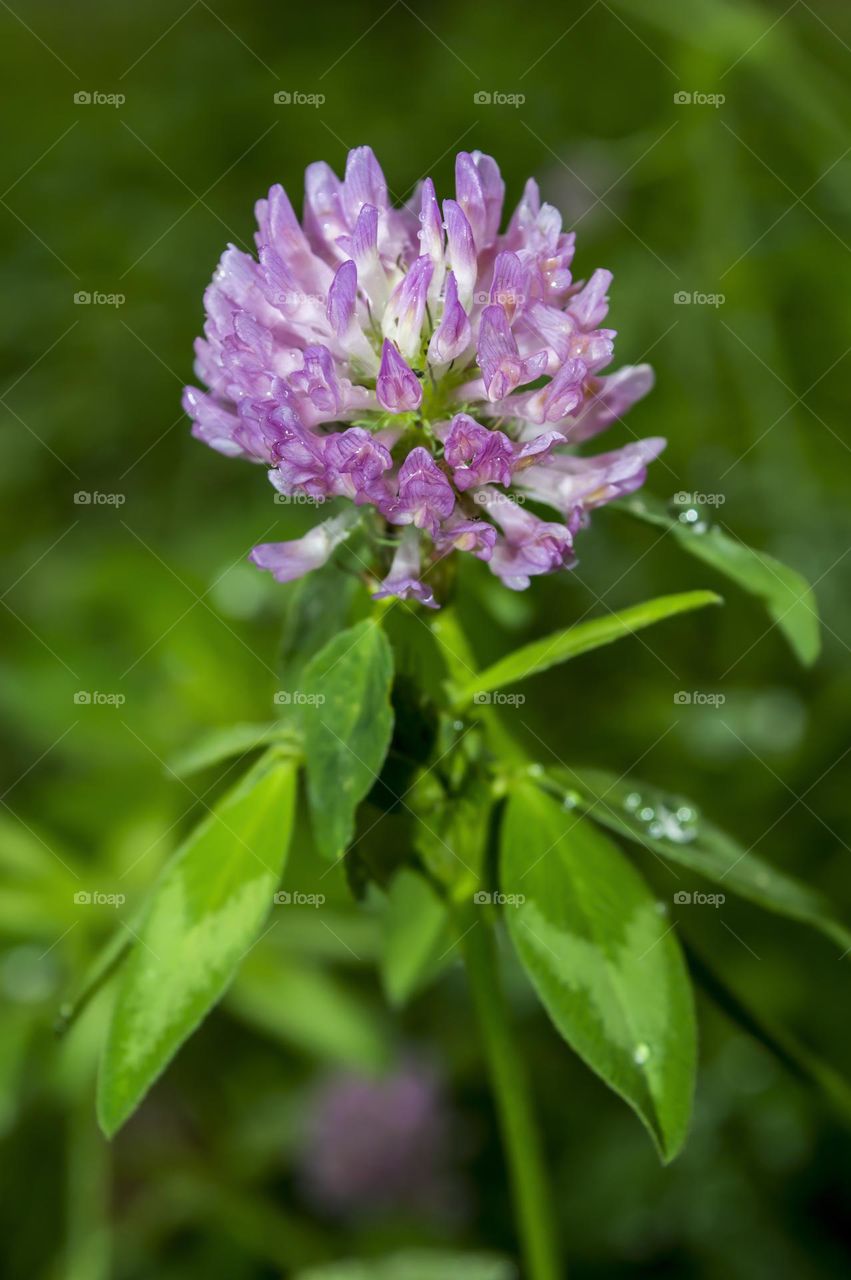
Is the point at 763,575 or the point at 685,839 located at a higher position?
the point at 763,575

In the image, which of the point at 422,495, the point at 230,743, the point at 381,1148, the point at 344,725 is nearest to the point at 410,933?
the point at 230,743

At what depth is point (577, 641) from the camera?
1356mm

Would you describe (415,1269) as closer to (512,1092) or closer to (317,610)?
(512,1092)

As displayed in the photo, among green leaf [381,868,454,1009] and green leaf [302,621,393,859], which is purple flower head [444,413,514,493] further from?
green leaf [381,868,454,1009]

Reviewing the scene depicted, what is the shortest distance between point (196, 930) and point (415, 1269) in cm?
93

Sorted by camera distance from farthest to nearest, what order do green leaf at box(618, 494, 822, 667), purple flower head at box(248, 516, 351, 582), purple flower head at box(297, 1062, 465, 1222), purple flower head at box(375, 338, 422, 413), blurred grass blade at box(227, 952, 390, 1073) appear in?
1. purple flower head at box(297, 1062, 465, 1222)
2. blurred grass blade at box(227, 952, 390, 1073)
3. green leaf at box(618, 494, 822, 667)
4. purple flower head at box(248, 516, 351, 582)
5. purple flower head at box(375, 338, 422, 413)

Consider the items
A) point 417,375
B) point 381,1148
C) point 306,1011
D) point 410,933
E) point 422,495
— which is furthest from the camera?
point 381,1148

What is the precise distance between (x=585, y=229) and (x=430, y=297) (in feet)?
7.69

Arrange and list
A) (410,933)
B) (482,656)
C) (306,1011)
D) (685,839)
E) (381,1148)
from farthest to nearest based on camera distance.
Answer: (381,1148), (306,1011), (482,656), (410,933), (685,839)

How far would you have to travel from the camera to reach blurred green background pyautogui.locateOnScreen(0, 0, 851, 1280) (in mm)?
2340

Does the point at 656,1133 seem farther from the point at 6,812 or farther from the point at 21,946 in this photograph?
the point at 6,812

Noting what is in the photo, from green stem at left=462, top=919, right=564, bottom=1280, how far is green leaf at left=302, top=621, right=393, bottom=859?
10.9 inches

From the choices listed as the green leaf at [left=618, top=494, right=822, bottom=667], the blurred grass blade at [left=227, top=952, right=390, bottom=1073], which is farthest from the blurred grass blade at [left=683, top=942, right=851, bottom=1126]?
the blurred grass blade at [left=227, top=952, right=390, bottom=1073]

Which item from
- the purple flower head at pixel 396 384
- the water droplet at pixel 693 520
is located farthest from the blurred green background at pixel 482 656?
the purple flower head at pixel 396 384
